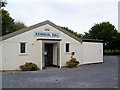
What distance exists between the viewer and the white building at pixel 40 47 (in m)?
20.8

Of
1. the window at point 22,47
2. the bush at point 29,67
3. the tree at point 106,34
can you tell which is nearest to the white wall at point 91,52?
the bush at point 29,67

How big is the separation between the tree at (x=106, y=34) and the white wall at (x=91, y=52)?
69.6ft

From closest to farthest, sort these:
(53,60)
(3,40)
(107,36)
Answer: (3,40)
(53,60)
(107,36)

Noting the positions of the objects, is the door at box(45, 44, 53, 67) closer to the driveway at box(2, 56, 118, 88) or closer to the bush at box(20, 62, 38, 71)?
the bush at box(20, 62, 38, 71)

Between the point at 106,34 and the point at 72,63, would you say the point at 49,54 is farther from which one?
the point at 106,34

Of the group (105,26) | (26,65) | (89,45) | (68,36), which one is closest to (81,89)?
(26,65)

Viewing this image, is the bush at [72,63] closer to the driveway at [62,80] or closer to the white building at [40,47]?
the white building at [40,47]

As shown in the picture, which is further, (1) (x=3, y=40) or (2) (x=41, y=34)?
(2) (x=41, y=34)

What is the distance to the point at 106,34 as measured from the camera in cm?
5072

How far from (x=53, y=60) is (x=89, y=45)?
18.4 feet

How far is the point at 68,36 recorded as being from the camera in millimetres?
25047

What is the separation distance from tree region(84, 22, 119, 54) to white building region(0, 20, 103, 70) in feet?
80.3

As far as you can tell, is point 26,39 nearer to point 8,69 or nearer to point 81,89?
point 8,69

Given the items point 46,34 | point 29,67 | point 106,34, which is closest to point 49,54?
point 46,34
